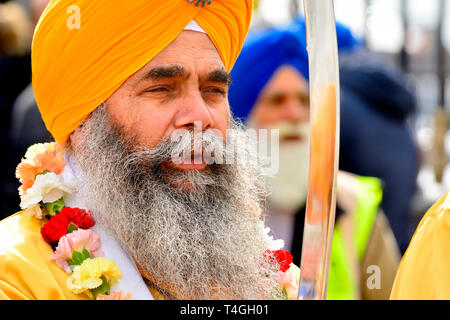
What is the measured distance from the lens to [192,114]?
2391 millimetres

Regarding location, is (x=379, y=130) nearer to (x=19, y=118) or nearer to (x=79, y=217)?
(x=19, y=118)

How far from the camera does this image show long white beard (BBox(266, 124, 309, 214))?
4.18m

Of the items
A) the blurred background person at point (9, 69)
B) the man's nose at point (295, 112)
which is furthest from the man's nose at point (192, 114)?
the blurred background person at point (9, 69)

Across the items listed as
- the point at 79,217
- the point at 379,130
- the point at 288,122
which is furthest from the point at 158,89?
the point at 379,130

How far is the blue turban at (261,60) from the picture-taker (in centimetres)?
430

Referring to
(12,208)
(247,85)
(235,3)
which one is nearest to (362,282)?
(247,85)

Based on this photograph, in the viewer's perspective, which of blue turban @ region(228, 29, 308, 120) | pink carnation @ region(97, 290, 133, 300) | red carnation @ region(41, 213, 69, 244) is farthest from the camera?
blue turban @ region(228, 29, 308, 120)

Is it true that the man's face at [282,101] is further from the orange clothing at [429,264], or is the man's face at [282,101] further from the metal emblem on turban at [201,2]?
the orange clothing at [429,264]

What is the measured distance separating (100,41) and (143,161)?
1.23ft

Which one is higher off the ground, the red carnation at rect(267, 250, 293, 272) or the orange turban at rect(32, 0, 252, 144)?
the orange turban at rect(32, 0, 252, 144)

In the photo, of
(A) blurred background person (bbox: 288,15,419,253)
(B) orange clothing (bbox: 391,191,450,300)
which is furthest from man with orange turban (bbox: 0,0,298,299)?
(A) blurred background person (bbox: 288,15,419,253)

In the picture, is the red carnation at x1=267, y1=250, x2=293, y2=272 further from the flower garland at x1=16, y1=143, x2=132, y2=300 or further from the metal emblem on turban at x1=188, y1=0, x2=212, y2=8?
the metal emblem on turban at x1=188, y1=0, x2=212, y2=8

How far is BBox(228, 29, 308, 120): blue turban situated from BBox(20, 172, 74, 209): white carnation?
71.8 inches
